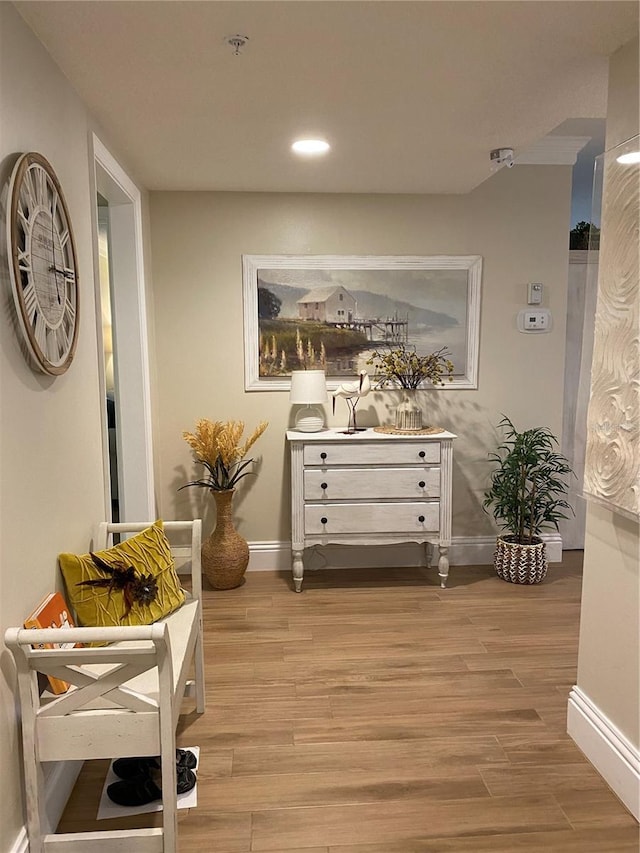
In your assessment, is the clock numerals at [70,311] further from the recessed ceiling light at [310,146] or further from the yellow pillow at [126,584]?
the recessed ceiling light at [310,146]

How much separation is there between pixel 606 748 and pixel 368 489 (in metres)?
1.90

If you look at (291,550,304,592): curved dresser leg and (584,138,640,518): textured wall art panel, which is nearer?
(584,138,640,518): textured wall art panel

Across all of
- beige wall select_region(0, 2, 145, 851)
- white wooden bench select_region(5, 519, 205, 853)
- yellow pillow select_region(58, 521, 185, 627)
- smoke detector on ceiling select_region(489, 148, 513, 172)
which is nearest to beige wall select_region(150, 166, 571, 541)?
smoke detector on ceiling select_region(489, 148, 513, 172)

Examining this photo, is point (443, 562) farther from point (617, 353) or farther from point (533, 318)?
point (617, 353)

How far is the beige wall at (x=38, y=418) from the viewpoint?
167 cm

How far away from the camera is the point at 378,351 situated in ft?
13.6

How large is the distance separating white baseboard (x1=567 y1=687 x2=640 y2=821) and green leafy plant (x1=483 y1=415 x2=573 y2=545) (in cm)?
171

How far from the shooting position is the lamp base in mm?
3977

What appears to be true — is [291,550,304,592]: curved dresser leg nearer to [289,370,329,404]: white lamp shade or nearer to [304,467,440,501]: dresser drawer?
[304,467,440,501]: dresser drawer

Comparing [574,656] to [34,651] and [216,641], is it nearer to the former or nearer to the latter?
[216,641]

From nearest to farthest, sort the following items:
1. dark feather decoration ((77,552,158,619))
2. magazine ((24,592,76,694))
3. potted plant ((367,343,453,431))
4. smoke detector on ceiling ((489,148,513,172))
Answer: magazine ((24,592,76,694))
dark feather decoration ((77,552,158,619))
smoke detector on ceiling ((489,148,513,172))
potted plant ((367,343,453,431))

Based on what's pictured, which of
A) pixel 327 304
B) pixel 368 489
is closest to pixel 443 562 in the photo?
pixel 368 489

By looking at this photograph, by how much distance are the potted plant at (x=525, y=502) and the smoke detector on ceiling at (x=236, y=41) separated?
2742 mm

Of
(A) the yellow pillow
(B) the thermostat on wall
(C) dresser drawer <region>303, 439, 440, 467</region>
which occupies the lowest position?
(A) the yellow pillow
